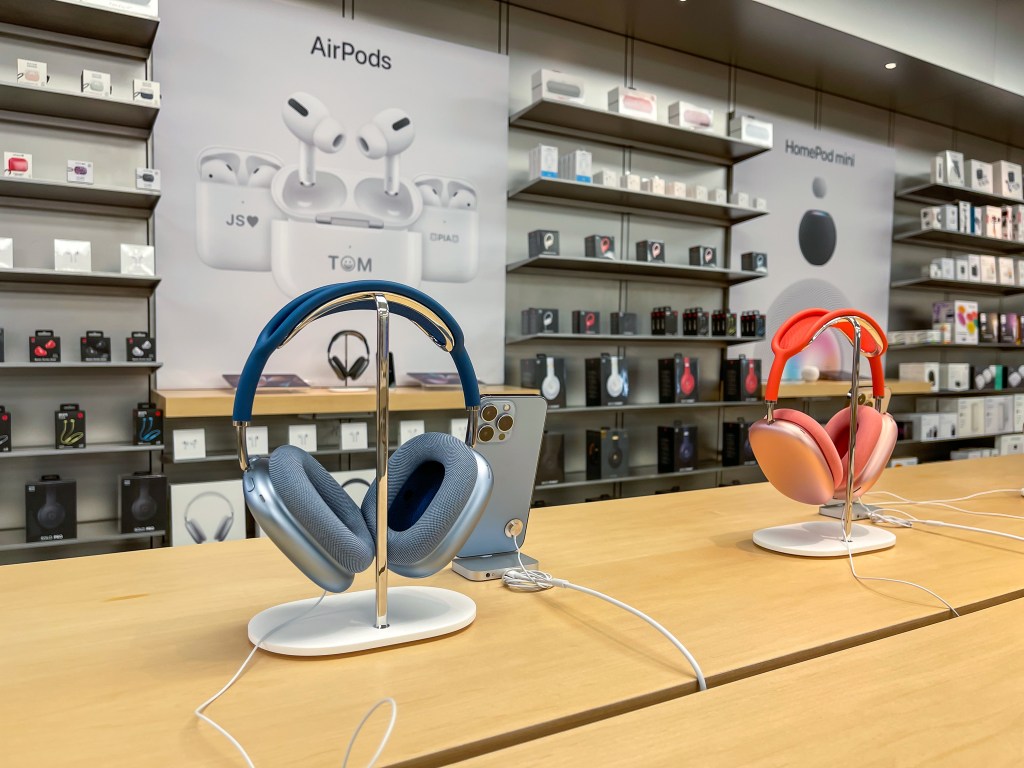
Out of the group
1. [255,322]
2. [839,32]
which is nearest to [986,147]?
[839,32]

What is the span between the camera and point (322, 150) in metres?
3.33

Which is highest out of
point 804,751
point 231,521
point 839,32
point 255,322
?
point 839,32

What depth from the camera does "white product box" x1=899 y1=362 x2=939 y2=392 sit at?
198 inches

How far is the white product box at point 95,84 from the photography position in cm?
263

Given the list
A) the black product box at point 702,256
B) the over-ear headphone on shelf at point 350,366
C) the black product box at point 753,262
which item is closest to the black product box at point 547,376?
the over-ear headphone on shelf at point 350,366

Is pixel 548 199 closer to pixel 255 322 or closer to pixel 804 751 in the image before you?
pixel 255 322

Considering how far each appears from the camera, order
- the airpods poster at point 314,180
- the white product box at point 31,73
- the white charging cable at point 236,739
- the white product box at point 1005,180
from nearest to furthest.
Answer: the white charging cable at point 236,739 < the white product box at point 31,73 < the airpods poster at point 314,180 < the white product box at point 1005,180

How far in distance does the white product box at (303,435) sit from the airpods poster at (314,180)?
0.40m

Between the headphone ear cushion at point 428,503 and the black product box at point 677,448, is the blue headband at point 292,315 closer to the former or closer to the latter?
the headphone ear cushion at point 428,503

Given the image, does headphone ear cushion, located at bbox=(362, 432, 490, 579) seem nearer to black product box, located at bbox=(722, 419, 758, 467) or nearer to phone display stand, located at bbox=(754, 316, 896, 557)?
phone display stand, located at bbox=(754, 316, 896, 557)

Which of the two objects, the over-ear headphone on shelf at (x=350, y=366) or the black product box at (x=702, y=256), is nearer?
the over-ear headphone on shelf at (x=350, y=366)

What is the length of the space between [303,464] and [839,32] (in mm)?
4136

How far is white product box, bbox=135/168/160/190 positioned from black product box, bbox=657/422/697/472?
9.06ft

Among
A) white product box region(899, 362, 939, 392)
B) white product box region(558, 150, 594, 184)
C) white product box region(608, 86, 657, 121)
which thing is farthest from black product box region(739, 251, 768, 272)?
white product box region(899, 362, 939, 392)
